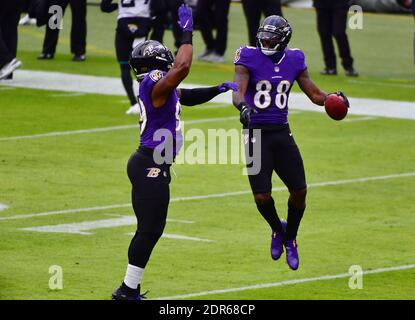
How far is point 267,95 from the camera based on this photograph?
43.3 ft

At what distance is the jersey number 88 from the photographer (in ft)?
43.3

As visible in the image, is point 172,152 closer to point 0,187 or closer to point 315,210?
point 315,210

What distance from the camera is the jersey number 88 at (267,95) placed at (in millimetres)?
13188

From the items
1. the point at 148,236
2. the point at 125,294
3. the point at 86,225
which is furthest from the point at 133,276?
the point at 86,225

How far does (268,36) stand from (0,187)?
194 inches

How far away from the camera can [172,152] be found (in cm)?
1162

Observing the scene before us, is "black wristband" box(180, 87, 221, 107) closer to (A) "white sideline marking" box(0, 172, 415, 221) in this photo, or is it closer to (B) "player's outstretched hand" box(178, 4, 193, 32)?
(B) "player's outstretched hand" box(178, 4, 193, 32)

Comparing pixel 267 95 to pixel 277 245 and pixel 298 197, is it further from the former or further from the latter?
pixel 277 245

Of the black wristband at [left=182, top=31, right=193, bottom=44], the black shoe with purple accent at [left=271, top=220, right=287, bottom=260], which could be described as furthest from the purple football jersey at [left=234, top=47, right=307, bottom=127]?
the black wristband at [left=182, top=31, right=193, bottom=44]

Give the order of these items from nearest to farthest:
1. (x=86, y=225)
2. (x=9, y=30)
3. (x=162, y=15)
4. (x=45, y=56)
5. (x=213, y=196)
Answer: (x=86, y=225) < (x=213, y=196) < (x=162, y=15) < (x=9, y=30) < (x=45, y=56)

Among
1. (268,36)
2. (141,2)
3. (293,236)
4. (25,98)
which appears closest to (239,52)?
(268,36)

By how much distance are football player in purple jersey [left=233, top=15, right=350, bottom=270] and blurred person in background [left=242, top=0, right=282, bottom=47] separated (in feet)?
44.3

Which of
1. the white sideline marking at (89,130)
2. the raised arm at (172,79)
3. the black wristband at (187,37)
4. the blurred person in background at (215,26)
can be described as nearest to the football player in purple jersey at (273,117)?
the black wristband at (187,37)

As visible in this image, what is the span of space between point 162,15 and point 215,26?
5.48 m
